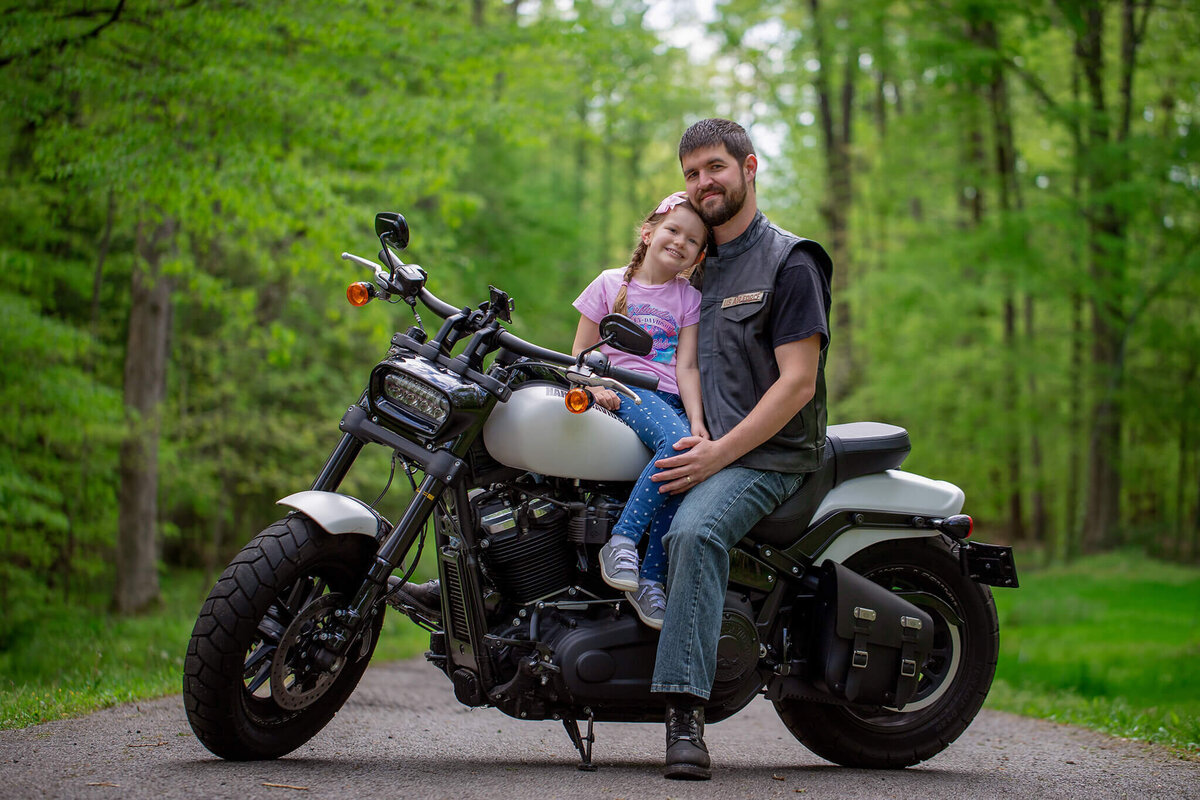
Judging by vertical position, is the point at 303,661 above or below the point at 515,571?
below

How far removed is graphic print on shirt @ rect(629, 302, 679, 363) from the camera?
162 inches

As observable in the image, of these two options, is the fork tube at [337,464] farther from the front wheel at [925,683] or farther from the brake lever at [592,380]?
the front wheel at [925,683]

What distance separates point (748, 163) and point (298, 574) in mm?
2288

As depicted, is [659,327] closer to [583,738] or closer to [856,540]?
[856,540]

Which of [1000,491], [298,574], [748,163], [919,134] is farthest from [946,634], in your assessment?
[1000,491]

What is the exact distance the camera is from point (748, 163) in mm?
4168

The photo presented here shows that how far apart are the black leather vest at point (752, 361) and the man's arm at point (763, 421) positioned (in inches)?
3.2

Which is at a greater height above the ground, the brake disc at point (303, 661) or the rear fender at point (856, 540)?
the rear fender at point (856, 540)

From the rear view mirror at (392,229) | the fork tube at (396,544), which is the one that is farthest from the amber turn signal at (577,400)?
the rear view mirror at (392,229)

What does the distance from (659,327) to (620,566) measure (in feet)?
3.31

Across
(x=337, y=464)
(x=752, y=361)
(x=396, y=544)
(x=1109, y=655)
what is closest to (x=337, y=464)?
(x=337, y=464)

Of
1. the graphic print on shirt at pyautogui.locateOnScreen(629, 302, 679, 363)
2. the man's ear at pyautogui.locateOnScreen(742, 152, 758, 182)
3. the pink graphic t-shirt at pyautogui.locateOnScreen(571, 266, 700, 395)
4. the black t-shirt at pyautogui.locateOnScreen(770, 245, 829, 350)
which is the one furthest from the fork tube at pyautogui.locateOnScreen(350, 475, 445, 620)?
the man's ear at pyautogui.locateOnScreen(742, 152, 758, 182)

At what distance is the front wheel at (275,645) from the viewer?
3346mm

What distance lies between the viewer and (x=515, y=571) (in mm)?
3766
